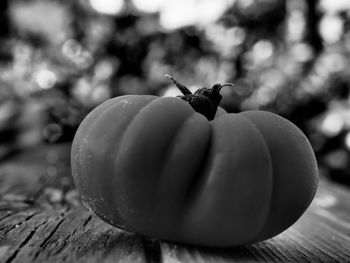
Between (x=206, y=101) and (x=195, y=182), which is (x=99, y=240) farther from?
(x=206, y=101)

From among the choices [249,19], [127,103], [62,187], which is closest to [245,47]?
[249,19]

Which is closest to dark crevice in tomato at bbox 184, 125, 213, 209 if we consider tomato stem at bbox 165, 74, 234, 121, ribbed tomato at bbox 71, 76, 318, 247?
ribbed tomato at bbox 71, 76, 318, 247

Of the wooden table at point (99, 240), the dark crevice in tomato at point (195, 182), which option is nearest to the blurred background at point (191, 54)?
the wooden table at point (99, 240)

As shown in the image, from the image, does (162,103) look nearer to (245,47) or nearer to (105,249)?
(105,249)

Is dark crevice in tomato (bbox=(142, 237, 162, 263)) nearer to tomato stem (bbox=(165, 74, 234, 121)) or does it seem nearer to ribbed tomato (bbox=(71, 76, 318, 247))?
ribbed tomato (bbox=(71, 76, 318, 247))

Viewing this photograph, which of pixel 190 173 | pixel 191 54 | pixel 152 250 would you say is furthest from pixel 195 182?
pixel 191 54
